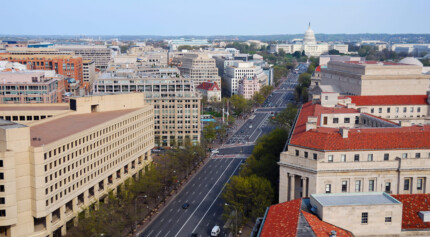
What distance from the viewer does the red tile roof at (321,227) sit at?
52688 mm

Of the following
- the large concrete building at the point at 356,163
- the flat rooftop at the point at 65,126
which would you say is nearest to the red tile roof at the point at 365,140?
the large concrete building at the point at 356,163

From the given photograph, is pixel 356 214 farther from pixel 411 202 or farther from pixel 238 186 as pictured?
pixel 238 186

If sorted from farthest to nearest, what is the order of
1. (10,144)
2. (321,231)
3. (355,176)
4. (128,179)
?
(128,179) < (355,176) < (10,144) < (321,231)

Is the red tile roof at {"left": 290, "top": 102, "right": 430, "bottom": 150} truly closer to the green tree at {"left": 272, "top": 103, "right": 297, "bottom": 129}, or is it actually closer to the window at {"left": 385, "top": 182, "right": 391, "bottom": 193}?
the window at {"left": 385, "top": 182, "right": 391, "bottom": 193}

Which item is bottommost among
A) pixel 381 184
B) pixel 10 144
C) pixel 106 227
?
pixel 106 227

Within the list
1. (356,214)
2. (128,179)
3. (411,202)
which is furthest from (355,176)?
(128,179)

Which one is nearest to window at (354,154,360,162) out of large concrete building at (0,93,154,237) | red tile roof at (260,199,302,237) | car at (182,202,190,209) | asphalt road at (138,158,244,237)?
red tile roof at (260,199,302,237)

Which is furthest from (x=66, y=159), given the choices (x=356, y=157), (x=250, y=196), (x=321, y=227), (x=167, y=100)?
(x=167, y=100)

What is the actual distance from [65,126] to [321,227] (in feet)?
180

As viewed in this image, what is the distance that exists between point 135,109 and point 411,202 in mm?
68942

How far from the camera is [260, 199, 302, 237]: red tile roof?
176ft

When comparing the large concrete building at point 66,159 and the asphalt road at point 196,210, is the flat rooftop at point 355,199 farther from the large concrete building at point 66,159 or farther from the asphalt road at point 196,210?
the large concrete building at point 66,159

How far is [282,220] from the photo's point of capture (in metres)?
56.9

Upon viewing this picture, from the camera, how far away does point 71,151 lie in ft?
274
